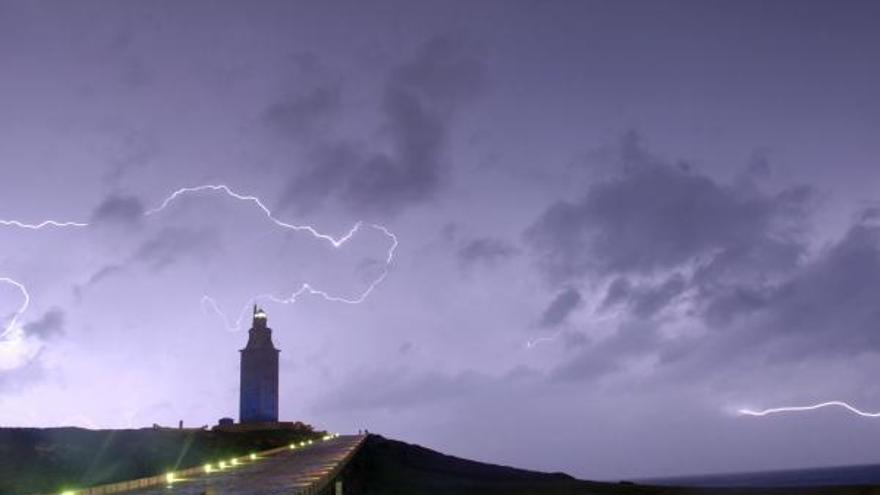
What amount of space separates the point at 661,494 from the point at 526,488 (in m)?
9.78

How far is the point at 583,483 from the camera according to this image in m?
70.6

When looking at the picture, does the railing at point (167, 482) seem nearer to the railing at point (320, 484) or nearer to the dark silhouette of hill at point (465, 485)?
the railing at point (320, 484)

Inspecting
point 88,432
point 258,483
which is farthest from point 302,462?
point 88,432

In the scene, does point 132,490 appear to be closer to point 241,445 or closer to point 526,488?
point 526,488

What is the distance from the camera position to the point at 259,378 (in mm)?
132625

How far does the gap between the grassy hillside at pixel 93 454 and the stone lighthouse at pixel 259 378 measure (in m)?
47.3

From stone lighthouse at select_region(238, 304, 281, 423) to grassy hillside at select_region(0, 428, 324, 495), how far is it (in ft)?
155

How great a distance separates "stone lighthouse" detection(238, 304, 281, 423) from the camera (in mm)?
131250

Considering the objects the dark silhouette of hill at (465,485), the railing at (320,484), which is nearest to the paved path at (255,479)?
the railing at (320,484)

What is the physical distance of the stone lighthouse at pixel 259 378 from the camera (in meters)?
131

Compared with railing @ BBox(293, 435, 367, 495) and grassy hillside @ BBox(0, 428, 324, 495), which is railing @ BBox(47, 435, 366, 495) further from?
grassy hillside @ BBox(0, 428, 324, 495)

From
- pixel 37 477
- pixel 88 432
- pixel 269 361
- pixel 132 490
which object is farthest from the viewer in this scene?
pixel 269 361

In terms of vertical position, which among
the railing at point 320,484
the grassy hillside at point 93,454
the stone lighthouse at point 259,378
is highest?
the stone lighthouse at point 259,378

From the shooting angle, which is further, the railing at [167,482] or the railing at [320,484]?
the railing at [167,482]
